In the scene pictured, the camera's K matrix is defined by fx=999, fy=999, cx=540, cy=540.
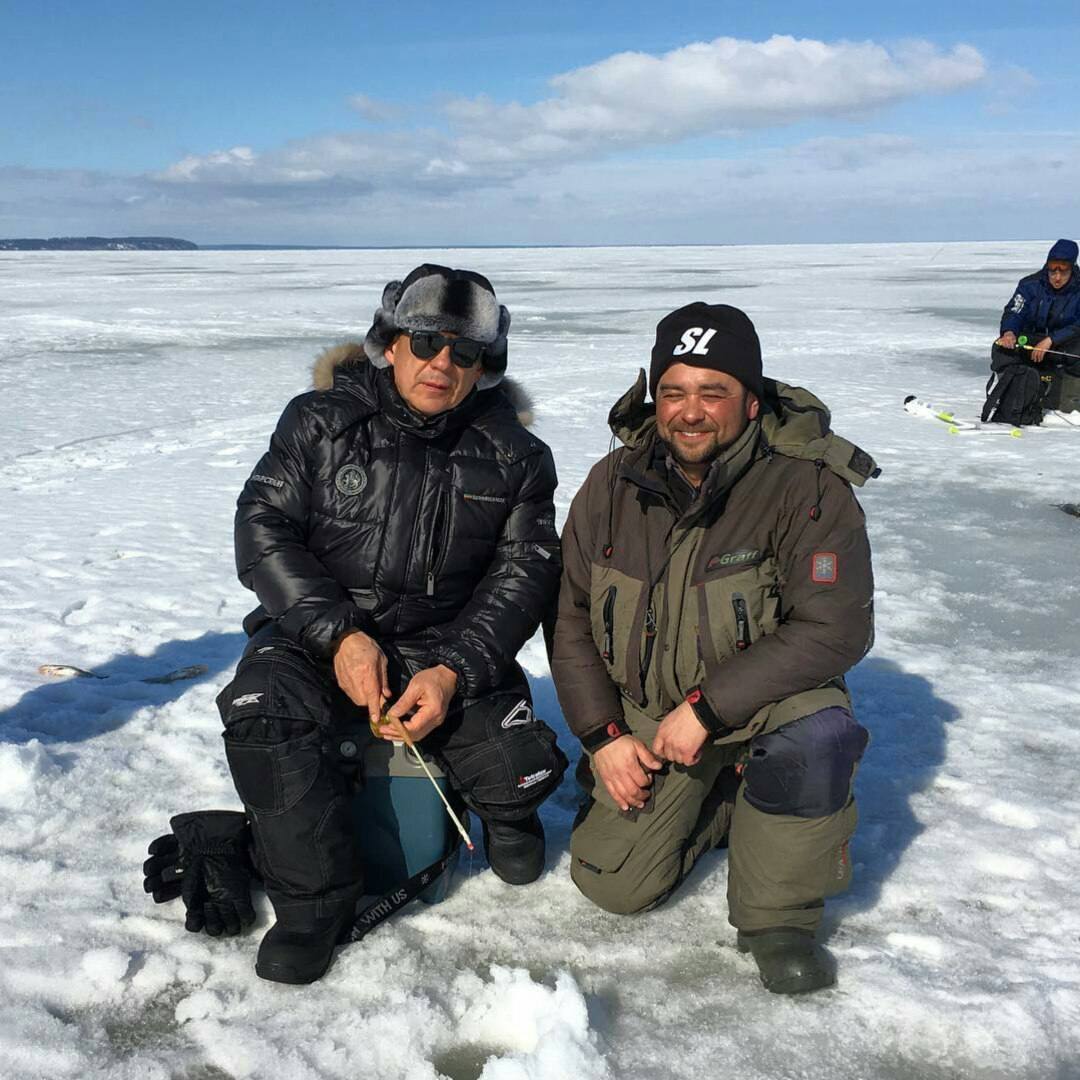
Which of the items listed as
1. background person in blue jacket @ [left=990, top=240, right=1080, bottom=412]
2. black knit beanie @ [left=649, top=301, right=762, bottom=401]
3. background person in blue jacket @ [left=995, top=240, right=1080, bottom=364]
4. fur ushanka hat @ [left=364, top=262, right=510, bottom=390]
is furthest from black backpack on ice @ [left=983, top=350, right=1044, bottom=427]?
fur ushanka hat @ [left=364, top=262, right=510, bottom=390]

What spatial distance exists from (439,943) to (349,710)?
0.66m

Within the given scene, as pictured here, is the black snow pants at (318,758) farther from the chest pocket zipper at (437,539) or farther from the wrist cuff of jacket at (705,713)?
the wrist cuff of jacket at (705,713)

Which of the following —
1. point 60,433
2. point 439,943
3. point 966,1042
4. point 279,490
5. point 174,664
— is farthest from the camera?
point 60,433

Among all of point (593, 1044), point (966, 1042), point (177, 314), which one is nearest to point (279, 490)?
point (593, 1044)

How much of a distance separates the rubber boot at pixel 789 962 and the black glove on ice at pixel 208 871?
1.28m

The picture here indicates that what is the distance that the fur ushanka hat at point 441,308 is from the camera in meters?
2.68

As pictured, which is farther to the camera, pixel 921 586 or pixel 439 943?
pixel 921 586

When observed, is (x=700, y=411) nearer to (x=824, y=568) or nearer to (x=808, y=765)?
(x=824, y=568)

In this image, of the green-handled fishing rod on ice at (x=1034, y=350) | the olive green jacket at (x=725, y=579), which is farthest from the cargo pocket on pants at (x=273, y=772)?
the green-handled fishing rod on ice at (x=1034, y=350)

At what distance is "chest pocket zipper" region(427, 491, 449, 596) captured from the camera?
2760 millimetres

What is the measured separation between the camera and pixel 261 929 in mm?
2572

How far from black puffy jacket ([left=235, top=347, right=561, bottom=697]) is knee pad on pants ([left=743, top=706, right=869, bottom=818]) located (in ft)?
2.41

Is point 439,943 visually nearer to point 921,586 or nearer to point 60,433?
point 921,586

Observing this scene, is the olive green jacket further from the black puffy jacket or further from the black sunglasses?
the black sunglasses
